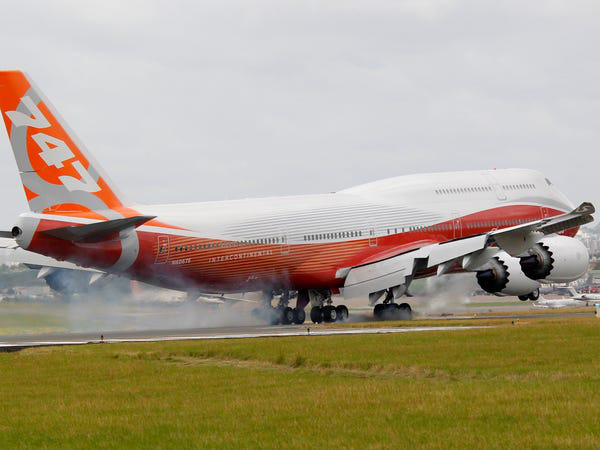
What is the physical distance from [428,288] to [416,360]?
105 feet

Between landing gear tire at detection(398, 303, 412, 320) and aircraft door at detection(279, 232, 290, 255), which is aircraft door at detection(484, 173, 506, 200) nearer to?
landing gear tire at detection(398, 303, 412, 320)

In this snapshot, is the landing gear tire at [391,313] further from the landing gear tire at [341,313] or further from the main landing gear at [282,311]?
the main landing gear at [282,311]

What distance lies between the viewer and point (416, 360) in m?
28.4

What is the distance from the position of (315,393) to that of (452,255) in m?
29.9

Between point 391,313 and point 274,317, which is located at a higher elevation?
point 274,317

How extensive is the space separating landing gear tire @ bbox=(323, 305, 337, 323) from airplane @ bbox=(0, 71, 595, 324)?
4.1 inches

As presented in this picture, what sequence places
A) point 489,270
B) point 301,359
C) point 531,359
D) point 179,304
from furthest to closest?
point 179,304 < point 489,270 < point 301,359 < point 531,359

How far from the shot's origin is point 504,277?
177ft

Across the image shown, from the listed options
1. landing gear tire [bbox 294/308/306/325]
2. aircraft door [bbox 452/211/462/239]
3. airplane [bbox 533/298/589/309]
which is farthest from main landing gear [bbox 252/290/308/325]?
airplane [bbox 533/298/589/309]

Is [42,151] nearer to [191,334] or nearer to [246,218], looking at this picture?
[191,334]

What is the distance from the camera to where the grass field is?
1670 cm

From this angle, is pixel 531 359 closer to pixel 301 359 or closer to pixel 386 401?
pixel 301 359

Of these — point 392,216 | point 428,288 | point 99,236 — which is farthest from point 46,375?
point 428,288

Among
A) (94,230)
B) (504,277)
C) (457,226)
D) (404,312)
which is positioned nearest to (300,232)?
(404,312)
